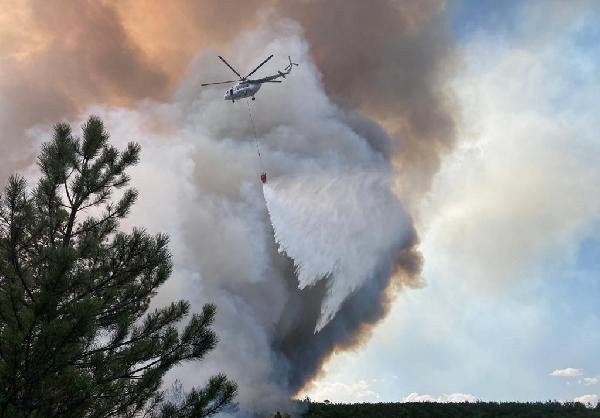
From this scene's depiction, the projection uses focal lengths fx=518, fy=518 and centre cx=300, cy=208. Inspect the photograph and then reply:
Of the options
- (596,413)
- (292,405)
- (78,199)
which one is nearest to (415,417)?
(292,405)

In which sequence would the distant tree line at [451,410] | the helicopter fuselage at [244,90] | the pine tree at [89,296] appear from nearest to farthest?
1. the pine tree at [89,296]
2. the helicopter fuselage at [244,90]
3. the distant tree line at [451,410]

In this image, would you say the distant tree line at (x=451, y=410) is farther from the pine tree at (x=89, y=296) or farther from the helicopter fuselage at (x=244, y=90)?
the pine tree at (x=89, y=296)

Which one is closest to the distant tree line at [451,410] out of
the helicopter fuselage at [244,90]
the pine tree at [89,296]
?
the helicopter fuselage at [244,90]

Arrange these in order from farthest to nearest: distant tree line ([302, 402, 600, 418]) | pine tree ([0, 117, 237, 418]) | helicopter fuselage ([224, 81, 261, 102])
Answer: distant tree line ([302, 402, 600, 418]), helicopter fuselage ([224, 81, 261, 102]), pine tree ([0, 117, 237, 418])

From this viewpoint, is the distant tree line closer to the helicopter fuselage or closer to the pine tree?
the helicopter fuselage

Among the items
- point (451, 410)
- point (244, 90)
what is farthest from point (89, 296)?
point (451, 410)

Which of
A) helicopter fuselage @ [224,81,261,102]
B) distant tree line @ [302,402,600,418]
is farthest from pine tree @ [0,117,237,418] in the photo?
distant tree line @ [302,402,600,418]

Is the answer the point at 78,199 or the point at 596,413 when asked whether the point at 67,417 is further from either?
the point at 596,413

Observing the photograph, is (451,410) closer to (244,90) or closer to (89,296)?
(244,90)

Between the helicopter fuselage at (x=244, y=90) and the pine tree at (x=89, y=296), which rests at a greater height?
the helicopter fuselage at (x=244, y=90)
